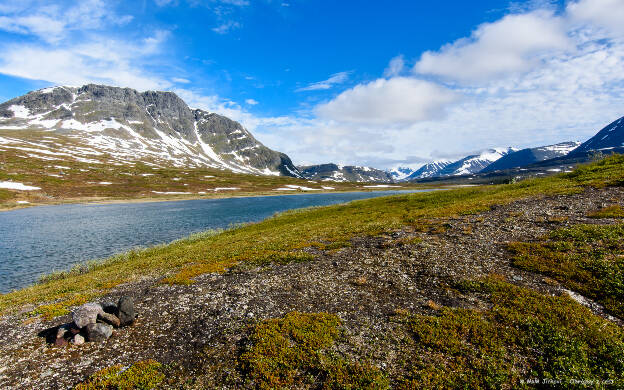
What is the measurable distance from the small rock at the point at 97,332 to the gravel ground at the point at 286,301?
0.42 m

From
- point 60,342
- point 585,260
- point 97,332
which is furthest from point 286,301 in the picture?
point 585,260

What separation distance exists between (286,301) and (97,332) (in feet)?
34.6

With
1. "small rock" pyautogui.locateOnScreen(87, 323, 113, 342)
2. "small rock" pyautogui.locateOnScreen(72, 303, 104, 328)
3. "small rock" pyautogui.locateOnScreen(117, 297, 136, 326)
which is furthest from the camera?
"small rock" pyautogui.locateOnScreen(117, 297, 136, 326)

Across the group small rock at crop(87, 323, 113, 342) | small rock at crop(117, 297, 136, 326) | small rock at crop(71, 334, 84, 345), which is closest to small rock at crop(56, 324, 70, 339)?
small rock at crop(71, 334, 84, 345)

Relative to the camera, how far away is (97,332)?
15.4 m

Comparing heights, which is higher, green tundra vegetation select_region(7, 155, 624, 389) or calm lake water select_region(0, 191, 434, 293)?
green tundra vegetation select_region(7, 155, 624, 389)

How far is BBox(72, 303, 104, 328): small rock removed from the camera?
15.5 metres

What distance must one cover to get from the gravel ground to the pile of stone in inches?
20.0

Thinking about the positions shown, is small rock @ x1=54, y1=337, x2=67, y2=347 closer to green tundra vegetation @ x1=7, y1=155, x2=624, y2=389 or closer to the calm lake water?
green tundra vegetation @ x1=7, y1=155, x2=624, y2=389

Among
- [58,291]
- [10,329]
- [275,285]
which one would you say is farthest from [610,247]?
[58,291]

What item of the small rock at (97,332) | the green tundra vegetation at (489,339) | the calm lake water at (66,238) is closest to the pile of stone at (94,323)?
the small rock at (97,332)

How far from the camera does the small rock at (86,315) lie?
15.5 meters

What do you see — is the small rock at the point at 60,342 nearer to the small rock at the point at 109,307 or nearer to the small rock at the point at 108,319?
the small rock at the point at 108,319

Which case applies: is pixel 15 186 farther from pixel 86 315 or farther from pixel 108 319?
pixel 108 319
